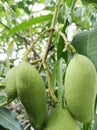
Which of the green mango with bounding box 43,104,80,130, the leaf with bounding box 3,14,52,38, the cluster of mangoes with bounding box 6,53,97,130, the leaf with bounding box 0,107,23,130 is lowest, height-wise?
the leaf with bounding box 0,107,23,130

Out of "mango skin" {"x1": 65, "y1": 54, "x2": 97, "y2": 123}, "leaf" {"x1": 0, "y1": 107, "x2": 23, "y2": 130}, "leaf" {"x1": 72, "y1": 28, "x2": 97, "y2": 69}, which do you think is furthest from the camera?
"leaf" {"x1": 0, "y1": 107, "x2": 23, "y2": 130}

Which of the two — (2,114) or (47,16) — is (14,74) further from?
(47,16)

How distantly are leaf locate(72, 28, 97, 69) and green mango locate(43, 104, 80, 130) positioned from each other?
0.16 meters

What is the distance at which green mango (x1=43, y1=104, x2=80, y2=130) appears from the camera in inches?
37.2

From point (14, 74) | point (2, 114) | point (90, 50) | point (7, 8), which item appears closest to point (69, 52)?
point (90, 50)

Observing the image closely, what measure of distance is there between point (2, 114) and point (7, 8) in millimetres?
1492

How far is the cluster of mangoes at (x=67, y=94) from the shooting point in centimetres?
93

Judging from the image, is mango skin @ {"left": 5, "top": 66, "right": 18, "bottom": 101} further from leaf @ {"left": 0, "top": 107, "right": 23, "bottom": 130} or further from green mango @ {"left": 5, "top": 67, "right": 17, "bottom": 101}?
leaf @ {"left": 0, "top": 107, "right": 23, "bottom": 130}

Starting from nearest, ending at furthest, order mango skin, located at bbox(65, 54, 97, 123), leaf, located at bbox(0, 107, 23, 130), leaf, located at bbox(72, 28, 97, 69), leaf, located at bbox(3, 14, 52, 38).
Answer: mango skin, located at bbox(65, 54, 97, 123), leaf, located at bbox(72, 28, 97, 69), leaf, located at bbox(0, 107, 23, 130), leaf, located at bbox(3, 14, 52, 38)

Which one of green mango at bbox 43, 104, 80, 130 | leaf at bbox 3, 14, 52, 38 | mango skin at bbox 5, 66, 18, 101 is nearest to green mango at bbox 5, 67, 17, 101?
mango skin at bbox 5, 66, 18, 101

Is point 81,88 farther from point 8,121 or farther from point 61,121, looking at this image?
point 8,121

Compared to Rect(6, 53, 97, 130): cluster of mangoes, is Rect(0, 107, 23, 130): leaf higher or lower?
lower

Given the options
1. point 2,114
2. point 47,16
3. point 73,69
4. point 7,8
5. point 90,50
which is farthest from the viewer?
point 7,8

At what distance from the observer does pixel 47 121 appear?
0.99m
